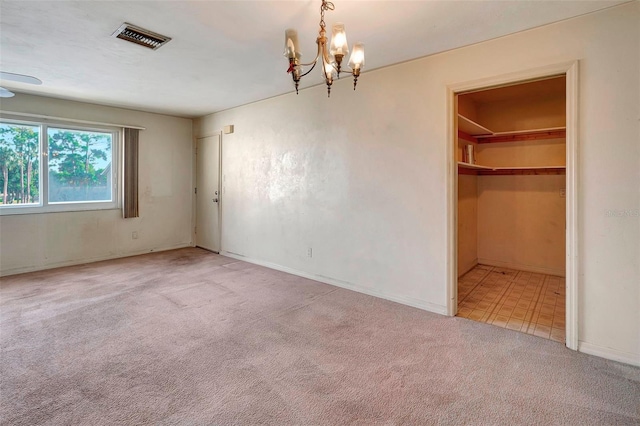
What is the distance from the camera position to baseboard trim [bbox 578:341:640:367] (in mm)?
2201

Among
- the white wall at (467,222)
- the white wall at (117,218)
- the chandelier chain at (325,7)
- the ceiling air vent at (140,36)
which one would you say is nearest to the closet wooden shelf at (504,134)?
the white wall at (467,222)

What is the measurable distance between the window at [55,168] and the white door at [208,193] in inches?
54.5

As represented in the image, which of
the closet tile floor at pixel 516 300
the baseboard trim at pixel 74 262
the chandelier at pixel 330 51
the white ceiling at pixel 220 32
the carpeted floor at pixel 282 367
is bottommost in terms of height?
the carpeted floor at pixel 282 367

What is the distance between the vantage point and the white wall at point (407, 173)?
2229 millimetres

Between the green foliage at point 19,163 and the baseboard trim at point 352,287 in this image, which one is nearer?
the baseboard trim at point 352,287

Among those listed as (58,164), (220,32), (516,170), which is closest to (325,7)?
(220,32)

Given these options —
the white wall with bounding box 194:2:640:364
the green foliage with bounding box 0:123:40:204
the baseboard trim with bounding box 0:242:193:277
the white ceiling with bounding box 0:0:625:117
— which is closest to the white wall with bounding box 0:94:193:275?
the baseboard trim with bounding box 0:242:193:277

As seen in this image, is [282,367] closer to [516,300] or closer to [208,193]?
[516,300]

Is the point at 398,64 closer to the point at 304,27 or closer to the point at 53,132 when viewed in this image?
the point at 304,27

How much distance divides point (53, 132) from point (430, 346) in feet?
18.9

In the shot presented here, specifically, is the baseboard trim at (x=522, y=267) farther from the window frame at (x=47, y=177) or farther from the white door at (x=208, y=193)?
the window frame at (x=47, y=177)

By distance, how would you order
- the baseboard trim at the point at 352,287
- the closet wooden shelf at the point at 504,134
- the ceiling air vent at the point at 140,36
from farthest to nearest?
the closet wooden shelf at the point at 504,134, the baseboard trim at the point at 352,287, the ceiling air vent at the point at 140,36

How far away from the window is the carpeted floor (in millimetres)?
1853

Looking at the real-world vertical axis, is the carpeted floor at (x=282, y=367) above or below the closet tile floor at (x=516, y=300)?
below
